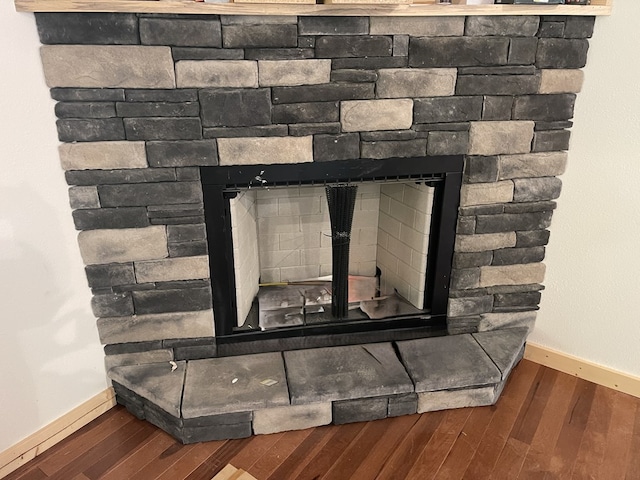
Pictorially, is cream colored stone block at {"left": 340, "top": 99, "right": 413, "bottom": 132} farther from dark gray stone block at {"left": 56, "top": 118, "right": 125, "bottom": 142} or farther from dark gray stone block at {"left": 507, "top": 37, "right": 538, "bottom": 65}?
dark gray stone block at {"left": 56, "top": 118, "right": 125, "bottom": 142}

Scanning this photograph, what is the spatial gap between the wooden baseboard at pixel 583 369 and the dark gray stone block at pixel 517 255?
0.39m

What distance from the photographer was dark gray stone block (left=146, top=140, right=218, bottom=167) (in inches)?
62.4

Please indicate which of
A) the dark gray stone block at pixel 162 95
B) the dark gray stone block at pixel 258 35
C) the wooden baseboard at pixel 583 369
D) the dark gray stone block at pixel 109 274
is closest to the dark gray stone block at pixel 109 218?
the dark gray stone block at pixel 109 274

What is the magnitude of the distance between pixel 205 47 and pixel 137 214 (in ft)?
1.83

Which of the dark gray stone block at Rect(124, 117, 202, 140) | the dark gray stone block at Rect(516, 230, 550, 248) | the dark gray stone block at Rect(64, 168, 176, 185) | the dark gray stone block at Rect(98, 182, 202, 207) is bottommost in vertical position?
the dark gray stone block at Rect(516, 230, 550, 248)

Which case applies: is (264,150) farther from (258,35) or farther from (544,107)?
(544,107)

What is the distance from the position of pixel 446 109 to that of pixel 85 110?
1104 millimetres

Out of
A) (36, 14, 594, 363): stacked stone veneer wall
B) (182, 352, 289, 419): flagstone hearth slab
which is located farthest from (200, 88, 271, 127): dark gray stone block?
(182, 352, 289, 419): flagstone hearth slab

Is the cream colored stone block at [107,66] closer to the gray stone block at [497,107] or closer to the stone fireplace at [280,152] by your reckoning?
the stone fireplace at [280,152]

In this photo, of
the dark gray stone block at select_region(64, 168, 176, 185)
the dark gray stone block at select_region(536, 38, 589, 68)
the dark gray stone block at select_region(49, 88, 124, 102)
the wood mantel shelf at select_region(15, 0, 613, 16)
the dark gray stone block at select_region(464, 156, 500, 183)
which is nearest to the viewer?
the wood mantel shelf at select_region(15, 0, 613, 16)

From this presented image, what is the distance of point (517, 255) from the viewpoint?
77.5 inches

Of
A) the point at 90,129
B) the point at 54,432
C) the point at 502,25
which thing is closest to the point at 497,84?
the point at 502,25

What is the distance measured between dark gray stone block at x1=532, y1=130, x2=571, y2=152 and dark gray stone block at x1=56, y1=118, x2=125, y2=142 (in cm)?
135

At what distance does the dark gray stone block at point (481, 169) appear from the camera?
1.79 metres
